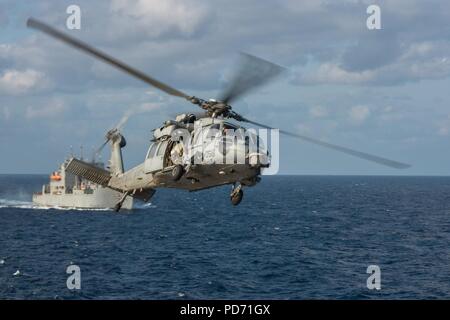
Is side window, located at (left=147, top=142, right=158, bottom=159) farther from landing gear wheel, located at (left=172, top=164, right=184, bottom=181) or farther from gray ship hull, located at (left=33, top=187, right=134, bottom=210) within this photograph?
gray ship hull, located at (left=33, top=187, right=134, bottom=210)

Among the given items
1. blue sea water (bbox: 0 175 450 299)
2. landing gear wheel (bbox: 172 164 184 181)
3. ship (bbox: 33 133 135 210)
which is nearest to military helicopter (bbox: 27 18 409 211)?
landing gear wheel (bbox: 172 164 184 181)

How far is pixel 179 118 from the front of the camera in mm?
24500

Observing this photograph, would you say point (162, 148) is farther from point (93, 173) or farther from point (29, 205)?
point (29, 205)

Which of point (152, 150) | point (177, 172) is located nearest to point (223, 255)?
point (152, 150)

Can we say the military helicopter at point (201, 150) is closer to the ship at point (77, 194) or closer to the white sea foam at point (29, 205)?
the ship at point (77, 194)

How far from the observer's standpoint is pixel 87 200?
114 metres

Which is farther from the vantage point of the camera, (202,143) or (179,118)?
(179,118)

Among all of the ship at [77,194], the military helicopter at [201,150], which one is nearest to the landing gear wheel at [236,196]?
the military helicopter at [201,150]

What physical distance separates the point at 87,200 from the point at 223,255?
5015 cm

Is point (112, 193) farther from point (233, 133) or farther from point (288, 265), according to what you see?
point (233, 133)

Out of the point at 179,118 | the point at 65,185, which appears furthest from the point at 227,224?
the point at 179,118

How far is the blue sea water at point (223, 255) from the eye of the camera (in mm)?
53938

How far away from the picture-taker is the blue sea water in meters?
53.9
